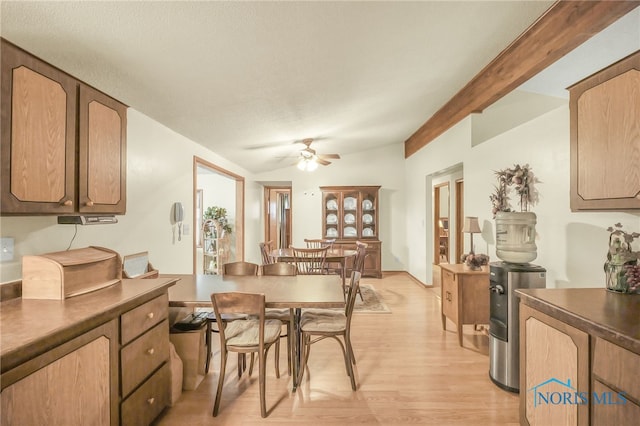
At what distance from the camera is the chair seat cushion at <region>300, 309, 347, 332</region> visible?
2311 millimetres

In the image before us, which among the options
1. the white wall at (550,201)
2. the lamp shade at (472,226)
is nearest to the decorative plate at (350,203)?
the white wall at (550,201)

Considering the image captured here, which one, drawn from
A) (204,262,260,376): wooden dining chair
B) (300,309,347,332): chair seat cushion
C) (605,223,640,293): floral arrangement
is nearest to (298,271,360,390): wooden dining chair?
(300,309,347,332): chair seat cushion

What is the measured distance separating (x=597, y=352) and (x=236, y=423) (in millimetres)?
2020

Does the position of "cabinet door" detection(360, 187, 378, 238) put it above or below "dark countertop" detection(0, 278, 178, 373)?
above

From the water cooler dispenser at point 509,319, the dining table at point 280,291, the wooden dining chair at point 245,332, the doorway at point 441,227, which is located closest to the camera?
the wooden dining chair at point 245,332

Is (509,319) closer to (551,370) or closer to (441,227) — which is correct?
(551,370)

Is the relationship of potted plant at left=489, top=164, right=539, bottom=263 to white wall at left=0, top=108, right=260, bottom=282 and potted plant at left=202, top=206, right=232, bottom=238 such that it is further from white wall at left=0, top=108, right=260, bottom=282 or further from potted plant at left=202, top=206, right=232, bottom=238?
potted plant at left=202, top=206, right=232, bottom=238

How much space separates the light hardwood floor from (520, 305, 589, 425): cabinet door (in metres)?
0.51

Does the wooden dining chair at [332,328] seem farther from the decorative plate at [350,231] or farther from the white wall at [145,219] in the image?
the decorative plate at [350,231]

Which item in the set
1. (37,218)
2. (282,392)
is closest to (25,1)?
(37,218)

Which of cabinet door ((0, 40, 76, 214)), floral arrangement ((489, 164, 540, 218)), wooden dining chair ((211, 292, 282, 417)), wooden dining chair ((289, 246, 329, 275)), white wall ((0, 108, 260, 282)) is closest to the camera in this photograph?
cabinet door ((0, 40, 76, 214))

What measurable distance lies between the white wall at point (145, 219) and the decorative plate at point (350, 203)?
342 centimetres

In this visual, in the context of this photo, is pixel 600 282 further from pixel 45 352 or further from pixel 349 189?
pixel 349 189

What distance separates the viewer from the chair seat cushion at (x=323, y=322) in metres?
2.31
